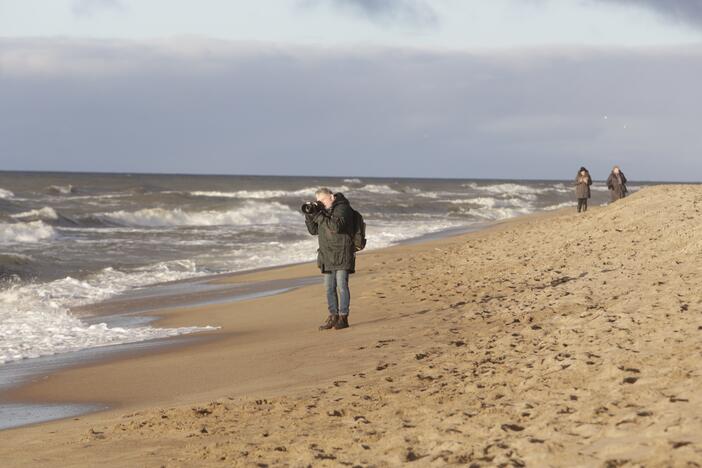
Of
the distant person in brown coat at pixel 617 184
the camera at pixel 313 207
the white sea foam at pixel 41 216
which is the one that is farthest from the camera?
the white sea foam at pixel 41 216

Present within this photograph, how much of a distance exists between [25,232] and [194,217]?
1231cm

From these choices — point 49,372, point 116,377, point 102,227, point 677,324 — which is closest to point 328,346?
point 116,377

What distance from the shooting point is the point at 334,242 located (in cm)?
959

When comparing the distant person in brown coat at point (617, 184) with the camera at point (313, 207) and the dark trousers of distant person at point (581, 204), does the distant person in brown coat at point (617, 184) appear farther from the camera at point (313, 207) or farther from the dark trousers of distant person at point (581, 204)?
the camera at point (313, 207)

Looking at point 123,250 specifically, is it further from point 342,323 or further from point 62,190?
point 62,190

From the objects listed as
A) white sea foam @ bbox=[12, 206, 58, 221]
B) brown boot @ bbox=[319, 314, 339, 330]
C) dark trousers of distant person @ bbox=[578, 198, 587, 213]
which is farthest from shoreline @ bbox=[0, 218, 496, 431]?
white sea foam @ bbox=[12, 206, 58, 221]

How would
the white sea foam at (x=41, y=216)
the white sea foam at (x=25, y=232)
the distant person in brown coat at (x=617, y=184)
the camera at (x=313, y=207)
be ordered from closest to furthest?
the camera at (x=313, y=207) → the distant person in brown coat at (x=617, y=184) → the white sea foam at (x=25, y=232) → the white sea foam at (x=41, y=216)

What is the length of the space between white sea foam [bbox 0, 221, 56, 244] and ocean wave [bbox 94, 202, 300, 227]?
7.87 meters

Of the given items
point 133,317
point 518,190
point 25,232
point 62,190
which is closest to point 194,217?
point 25,232

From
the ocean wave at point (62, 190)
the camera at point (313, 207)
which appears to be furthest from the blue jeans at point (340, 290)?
the ocean wave at point (62, 190)

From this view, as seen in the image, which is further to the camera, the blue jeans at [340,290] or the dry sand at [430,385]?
the blue jeans at [340,290]

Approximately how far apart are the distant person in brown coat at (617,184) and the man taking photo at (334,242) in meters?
18.1

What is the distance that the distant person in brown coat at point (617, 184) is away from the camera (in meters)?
26.3

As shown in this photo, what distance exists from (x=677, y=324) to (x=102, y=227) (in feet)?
101
